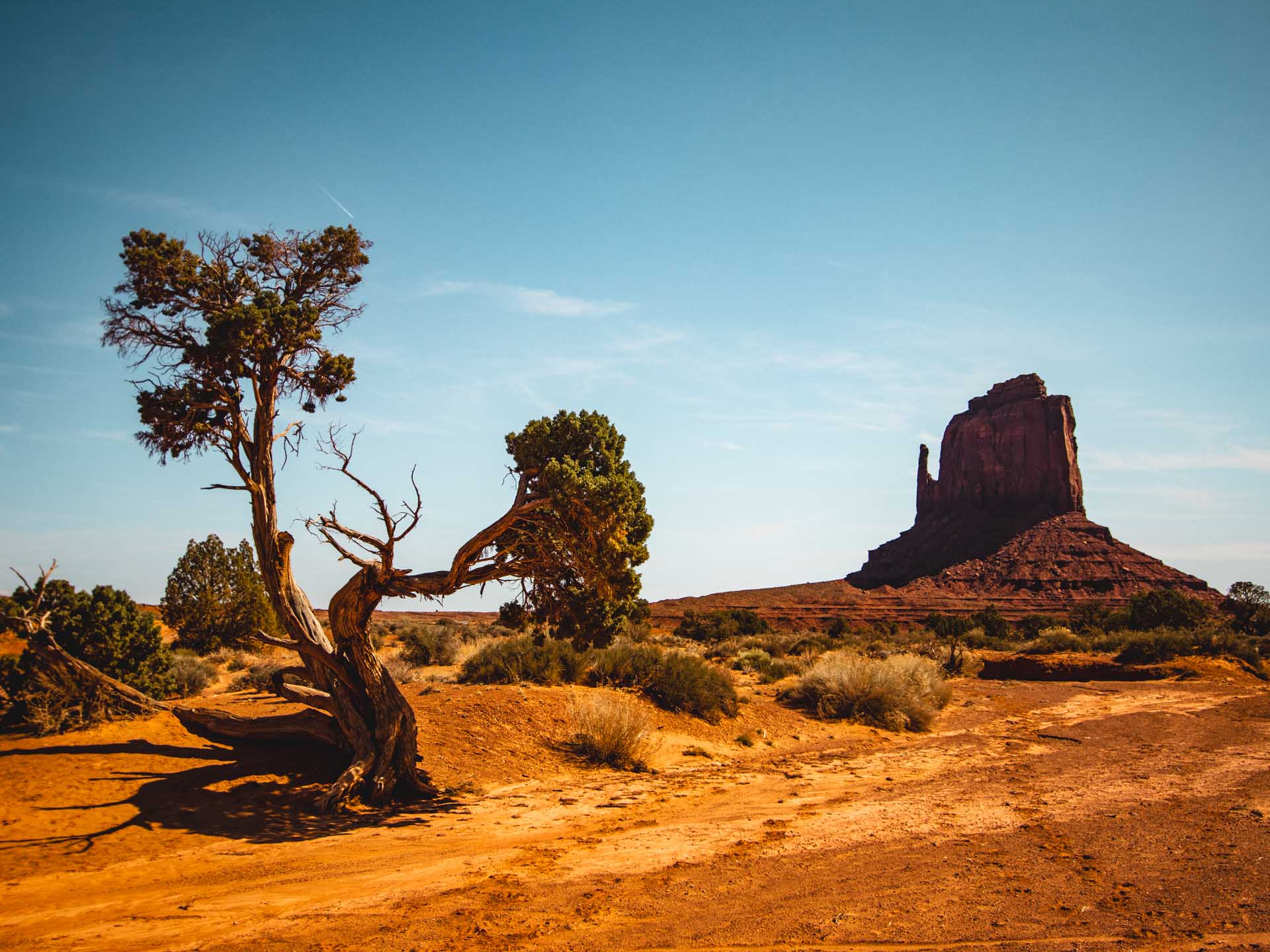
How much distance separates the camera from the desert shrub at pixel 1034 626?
143 feet

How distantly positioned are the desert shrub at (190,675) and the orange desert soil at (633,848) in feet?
12.2

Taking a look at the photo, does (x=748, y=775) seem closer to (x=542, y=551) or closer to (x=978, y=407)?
(x=542, y=551)

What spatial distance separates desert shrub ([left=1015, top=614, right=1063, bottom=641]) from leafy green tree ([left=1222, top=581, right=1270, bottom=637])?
869 cm

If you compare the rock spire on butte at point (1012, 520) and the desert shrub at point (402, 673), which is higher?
the rock spire on butte at point (1012, 520)

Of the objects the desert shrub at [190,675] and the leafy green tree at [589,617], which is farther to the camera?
the desert shrub at [190,675]

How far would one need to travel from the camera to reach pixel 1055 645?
35656 mm

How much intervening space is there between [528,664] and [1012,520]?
86842 mm

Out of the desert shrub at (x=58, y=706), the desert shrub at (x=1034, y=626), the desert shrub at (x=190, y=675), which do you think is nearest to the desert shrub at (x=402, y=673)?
the desert shrub at (x=190, y=675)

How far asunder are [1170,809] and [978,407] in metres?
107

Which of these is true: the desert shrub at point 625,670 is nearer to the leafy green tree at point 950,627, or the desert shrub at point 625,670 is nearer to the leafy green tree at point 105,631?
the leafy green tree at point 105,631

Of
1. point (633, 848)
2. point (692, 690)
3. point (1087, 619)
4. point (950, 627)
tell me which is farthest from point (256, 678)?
point (1087, 619)

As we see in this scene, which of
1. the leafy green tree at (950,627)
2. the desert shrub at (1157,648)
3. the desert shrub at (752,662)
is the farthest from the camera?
the leafy green tree at (950,627)

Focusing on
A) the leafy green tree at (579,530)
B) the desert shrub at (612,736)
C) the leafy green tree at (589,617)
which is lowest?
the desert shrub at (612,736)

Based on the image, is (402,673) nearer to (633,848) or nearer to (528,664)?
(528,664)
